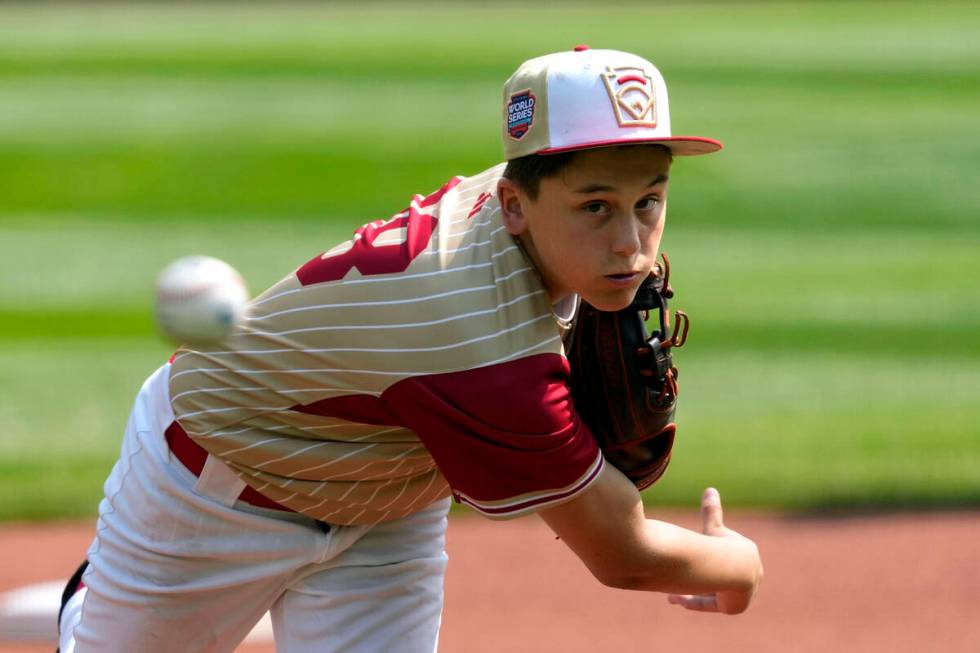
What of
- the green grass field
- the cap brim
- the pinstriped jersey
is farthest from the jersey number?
the green grass field

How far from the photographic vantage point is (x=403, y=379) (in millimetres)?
2496

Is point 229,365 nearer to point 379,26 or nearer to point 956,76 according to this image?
point 956,76

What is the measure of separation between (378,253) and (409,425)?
33 centimetres

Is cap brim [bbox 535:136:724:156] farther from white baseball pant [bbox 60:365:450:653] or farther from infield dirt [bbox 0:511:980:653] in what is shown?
infield dirt [bbox 0:511:980:653]

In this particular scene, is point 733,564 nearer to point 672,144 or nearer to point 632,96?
point 672,144

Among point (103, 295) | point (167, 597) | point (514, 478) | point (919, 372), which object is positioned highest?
point (514, 478)

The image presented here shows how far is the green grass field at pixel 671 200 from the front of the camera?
6906mm

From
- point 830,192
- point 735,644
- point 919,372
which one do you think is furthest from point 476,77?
point 735,644

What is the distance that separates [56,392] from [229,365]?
195 inches

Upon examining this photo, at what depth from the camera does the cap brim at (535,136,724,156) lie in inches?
92.4

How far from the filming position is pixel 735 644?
15.7 ft

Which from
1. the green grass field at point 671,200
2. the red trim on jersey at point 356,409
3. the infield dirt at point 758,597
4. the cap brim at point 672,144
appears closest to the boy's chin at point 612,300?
the cap brim at point 672,144

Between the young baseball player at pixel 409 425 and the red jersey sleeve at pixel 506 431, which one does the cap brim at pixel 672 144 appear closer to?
the young baseball player at pixel 409 425

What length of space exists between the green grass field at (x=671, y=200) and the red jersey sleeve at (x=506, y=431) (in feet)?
12.6
